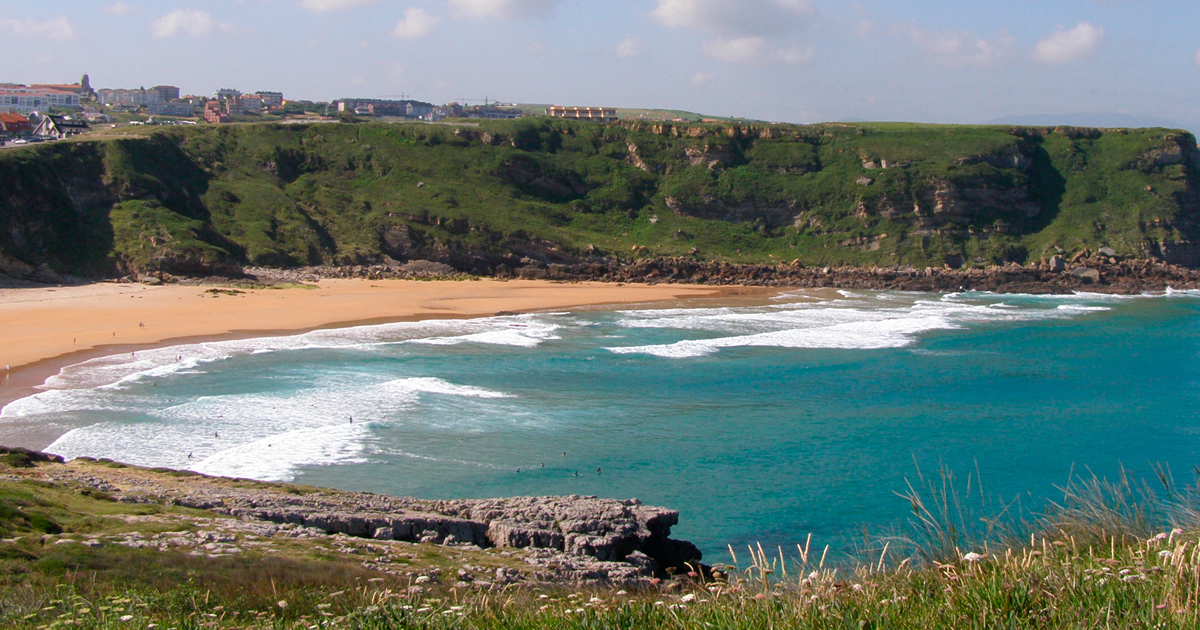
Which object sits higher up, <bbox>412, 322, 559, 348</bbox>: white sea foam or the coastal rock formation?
the coastal rock formation

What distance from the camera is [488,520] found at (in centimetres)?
1572

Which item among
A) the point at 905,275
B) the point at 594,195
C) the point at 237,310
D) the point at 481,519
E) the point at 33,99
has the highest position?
the point at 33,99

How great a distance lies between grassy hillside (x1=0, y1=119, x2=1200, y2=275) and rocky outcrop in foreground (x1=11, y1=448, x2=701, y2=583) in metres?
34.6

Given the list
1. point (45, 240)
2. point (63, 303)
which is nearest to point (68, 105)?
point (45, 240)

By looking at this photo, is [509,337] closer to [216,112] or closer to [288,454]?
[288,454]

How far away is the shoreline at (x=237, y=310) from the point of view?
2962 cm

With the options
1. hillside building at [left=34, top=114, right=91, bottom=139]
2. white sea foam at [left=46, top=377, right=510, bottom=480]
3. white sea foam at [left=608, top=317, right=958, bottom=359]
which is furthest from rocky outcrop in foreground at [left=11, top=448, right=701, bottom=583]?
hillside building at [left=34, top=114, right=91, bottom=139]

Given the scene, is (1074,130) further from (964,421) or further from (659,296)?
(964,421)

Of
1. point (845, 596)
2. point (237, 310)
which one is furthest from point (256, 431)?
point (845, 596)

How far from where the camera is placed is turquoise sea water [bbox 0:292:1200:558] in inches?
779

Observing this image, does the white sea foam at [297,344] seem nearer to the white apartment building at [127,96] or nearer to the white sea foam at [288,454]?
the white sea foam at [288,454]

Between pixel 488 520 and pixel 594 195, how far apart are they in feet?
182

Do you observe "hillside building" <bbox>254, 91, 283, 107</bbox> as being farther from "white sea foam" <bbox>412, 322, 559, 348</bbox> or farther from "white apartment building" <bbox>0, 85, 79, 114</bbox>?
"white sea foam" <bbox>412, 322, 559, 348</bbox>

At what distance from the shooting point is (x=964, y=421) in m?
26.1
